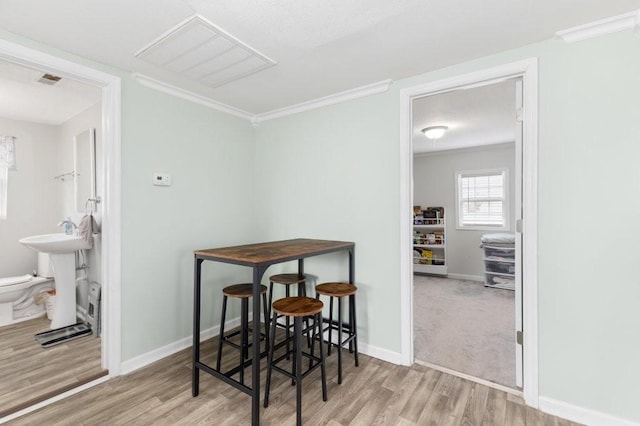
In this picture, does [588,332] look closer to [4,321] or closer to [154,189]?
[154,189]

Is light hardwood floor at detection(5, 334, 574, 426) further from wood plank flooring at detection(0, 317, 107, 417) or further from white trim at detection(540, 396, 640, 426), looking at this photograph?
wood plank flooring at detection(0, 317, 107, 417)

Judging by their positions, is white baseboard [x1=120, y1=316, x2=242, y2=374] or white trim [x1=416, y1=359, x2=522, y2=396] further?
white baseboard [x1=120, y1=316, x2=242, y2=374]

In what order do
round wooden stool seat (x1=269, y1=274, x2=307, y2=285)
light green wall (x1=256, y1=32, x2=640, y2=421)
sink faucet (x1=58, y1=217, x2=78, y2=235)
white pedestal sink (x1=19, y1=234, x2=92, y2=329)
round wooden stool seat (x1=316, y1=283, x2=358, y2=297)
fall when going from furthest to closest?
sink faucet (x1=58, y1=217, x2=78, y2=235), white pedestal sink (x1=19, y1=234, x2=92, y2=329), round wooden stool seat (x1=269, y1=274, x2=307, y2=285), round wooden stool seat (x1=316, y1=283, x2=358, y2=297), light green wall (x1=256, y1=32, x2=640, y2=421)

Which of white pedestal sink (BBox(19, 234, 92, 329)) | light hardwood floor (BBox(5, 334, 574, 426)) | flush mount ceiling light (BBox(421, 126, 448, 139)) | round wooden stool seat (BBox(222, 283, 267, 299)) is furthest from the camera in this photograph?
flush mount ceiling light (BBox(421, 126, 448, 139))

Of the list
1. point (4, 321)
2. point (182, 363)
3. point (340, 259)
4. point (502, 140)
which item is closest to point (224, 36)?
point (340, 259)

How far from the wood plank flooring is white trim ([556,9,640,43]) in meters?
3.66

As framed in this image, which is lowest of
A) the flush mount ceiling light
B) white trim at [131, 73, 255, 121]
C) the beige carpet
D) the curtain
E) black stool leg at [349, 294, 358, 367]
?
the beige carpet

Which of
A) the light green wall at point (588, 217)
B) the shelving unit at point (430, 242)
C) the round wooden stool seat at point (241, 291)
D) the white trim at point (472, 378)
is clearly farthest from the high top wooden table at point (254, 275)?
the shelving unit at point (430, 242)

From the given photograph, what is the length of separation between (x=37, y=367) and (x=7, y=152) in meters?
2.63

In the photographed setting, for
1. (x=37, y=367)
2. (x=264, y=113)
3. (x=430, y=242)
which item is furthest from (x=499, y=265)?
(x=37, y=367)

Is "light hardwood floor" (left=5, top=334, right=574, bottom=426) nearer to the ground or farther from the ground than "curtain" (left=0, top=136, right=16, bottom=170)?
nearer to the ground

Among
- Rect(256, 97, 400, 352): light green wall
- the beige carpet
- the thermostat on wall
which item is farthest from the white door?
the thermostat on wall

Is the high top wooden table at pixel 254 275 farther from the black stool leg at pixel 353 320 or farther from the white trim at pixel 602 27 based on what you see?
the white trim at pixel 602 27

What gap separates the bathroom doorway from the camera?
2.01 m
